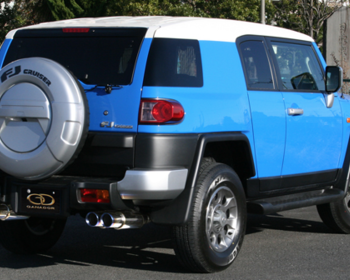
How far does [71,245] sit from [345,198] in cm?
289

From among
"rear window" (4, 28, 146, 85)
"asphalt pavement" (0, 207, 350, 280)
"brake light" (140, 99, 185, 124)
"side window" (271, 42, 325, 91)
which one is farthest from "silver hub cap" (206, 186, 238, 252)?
"side window" (271, 42, 325, 91)

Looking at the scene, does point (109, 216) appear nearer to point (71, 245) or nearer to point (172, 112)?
point (172, 112)

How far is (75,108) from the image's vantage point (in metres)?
4.21

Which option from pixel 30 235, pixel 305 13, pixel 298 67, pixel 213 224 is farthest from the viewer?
pixel 305 13

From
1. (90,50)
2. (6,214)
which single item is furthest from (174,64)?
(6,214)

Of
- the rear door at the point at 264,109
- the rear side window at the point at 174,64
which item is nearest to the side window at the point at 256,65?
the rear door at the point at 264,109

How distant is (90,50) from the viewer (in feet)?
15.6

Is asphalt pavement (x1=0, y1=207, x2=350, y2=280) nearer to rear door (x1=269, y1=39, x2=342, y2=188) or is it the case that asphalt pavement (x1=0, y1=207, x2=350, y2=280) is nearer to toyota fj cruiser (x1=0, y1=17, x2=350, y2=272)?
toyota fj cruiser (x1=0, y1=17, x2=350, y2=272)

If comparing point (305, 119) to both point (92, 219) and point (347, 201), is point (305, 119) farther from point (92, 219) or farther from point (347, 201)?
point (92, 219)

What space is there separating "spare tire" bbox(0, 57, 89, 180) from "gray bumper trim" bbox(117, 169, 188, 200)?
412mm

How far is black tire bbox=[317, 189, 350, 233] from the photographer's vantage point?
6.43m

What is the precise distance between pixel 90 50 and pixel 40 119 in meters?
0.78

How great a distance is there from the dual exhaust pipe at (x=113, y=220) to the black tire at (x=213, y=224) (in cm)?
33

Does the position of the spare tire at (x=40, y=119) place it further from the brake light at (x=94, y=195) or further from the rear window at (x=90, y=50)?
the rear window at (x=90, y=50)
